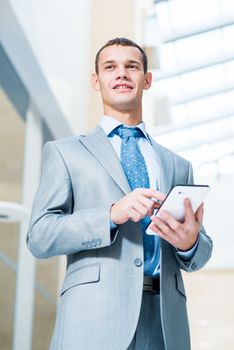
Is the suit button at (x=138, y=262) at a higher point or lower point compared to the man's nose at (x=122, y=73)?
lower

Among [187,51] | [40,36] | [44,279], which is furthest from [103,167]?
[187,51]

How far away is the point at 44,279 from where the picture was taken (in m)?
5.45

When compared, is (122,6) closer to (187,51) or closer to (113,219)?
(113,219)

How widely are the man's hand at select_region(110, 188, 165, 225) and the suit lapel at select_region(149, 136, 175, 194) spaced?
0.22 m

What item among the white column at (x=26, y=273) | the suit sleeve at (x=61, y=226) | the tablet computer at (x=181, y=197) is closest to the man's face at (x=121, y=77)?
the suit sleeve at (x=61, y=226)

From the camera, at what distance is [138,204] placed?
5.16 ft

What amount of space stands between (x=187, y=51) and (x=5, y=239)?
10.8m

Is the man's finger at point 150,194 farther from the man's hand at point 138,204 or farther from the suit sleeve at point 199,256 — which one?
the suit sleeve at point 199,256

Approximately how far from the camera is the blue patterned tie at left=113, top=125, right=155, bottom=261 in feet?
5.85

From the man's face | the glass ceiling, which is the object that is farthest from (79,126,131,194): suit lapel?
the glass ceiling

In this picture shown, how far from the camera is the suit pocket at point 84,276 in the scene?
1670 millimetres

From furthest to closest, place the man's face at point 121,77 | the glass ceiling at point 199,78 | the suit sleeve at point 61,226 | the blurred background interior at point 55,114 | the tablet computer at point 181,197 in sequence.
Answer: the glass ceiling at point 199,78 → the blurred background interior at point 55,114 → the man's face at point 121,77 → the suit sleeve at point 61,226 → the tablet computer at point 181,197

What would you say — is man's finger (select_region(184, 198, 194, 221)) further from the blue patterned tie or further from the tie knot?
the tie knot

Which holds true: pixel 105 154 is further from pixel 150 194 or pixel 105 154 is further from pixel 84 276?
pixel 84 276
